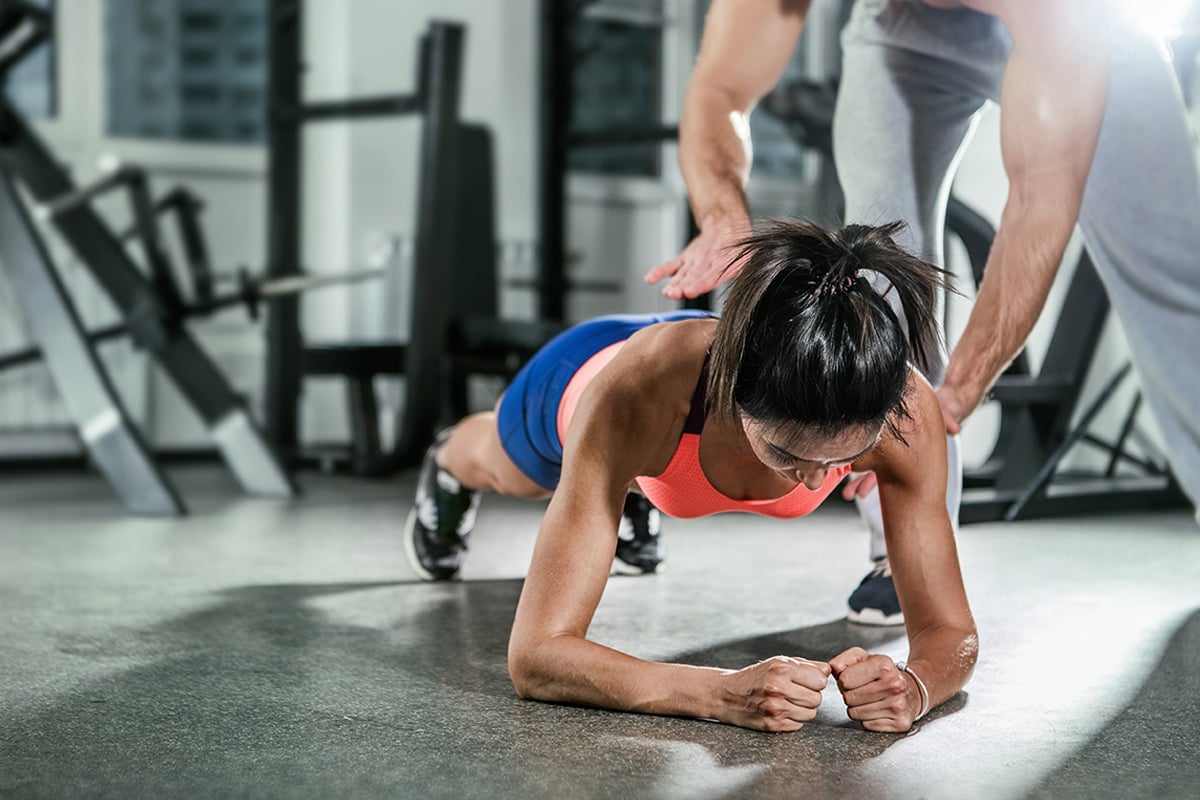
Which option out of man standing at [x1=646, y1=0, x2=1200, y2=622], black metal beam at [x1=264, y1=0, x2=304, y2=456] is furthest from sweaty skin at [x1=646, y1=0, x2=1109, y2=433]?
black metal beam at [x1=264, y1=0, x2=304, y2=456]

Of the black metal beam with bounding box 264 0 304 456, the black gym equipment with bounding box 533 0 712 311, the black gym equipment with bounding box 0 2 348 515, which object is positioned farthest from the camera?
the black gym equipment with bounding box 533 0 712 311

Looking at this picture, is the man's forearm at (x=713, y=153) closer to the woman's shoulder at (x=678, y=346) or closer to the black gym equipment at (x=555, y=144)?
the woman's shoulder at (x=678, y=346)

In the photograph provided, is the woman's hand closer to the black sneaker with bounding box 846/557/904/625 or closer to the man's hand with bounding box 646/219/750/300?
the man's hand with bounding box 646/219/750/300

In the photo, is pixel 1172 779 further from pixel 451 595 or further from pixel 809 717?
pixel 451 595

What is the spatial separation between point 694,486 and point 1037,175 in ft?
1.80

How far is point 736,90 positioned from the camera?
1802mm

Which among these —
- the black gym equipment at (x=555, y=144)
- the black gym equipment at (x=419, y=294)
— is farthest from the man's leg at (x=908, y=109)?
the black gym equipment at (x=555, y=144)

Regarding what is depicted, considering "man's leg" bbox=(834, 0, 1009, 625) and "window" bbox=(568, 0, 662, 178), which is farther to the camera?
"window" bbox=(568, 0, 662, 178)

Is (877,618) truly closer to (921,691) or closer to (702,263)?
(921,691)

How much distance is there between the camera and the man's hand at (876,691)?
126cm

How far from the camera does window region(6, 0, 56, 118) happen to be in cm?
436

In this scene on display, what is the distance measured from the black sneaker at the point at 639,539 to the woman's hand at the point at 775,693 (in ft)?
3.18

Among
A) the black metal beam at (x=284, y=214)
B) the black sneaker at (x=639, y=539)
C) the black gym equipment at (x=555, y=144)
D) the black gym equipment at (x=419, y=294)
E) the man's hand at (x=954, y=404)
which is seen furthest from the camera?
the black gym equipment at (x=555, y=144)

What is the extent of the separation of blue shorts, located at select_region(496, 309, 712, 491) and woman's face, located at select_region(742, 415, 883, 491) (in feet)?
1.35
